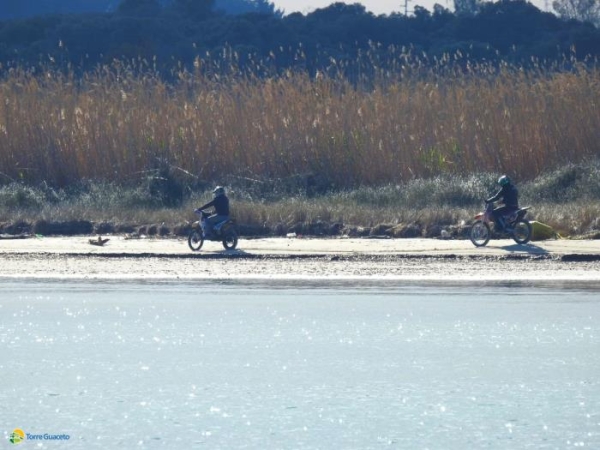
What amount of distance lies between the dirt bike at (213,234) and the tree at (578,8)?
72.5 m

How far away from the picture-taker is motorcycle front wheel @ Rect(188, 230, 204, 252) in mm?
19188

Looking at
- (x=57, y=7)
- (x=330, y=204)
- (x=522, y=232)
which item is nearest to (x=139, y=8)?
(x=57, y=7)

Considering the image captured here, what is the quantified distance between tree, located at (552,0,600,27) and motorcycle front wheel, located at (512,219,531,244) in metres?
71.5

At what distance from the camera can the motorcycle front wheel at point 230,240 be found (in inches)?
755

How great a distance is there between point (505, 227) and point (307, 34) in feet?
140

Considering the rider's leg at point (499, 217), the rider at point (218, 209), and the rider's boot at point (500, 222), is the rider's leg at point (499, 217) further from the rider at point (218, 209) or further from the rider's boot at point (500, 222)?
the rider at point (218, 209)

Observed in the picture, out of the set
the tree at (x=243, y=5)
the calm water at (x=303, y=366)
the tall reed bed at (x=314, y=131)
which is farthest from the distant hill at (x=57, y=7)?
the calm water at (x=303, y=366)

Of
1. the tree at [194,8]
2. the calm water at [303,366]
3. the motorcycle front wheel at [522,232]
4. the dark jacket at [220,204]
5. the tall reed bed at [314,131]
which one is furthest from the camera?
the tree at [194,8]

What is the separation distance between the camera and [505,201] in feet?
62.3

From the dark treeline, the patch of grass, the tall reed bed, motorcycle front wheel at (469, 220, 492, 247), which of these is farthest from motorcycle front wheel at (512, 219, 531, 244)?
the dark treeline

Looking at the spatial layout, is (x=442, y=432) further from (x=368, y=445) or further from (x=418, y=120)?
(x=418, y=120)

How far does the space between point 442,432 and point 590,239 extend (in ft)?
37.7

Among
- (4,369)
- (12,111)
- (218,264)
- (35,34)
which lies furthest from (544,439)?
(35,34)

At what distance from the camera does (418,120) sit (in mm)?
23750
